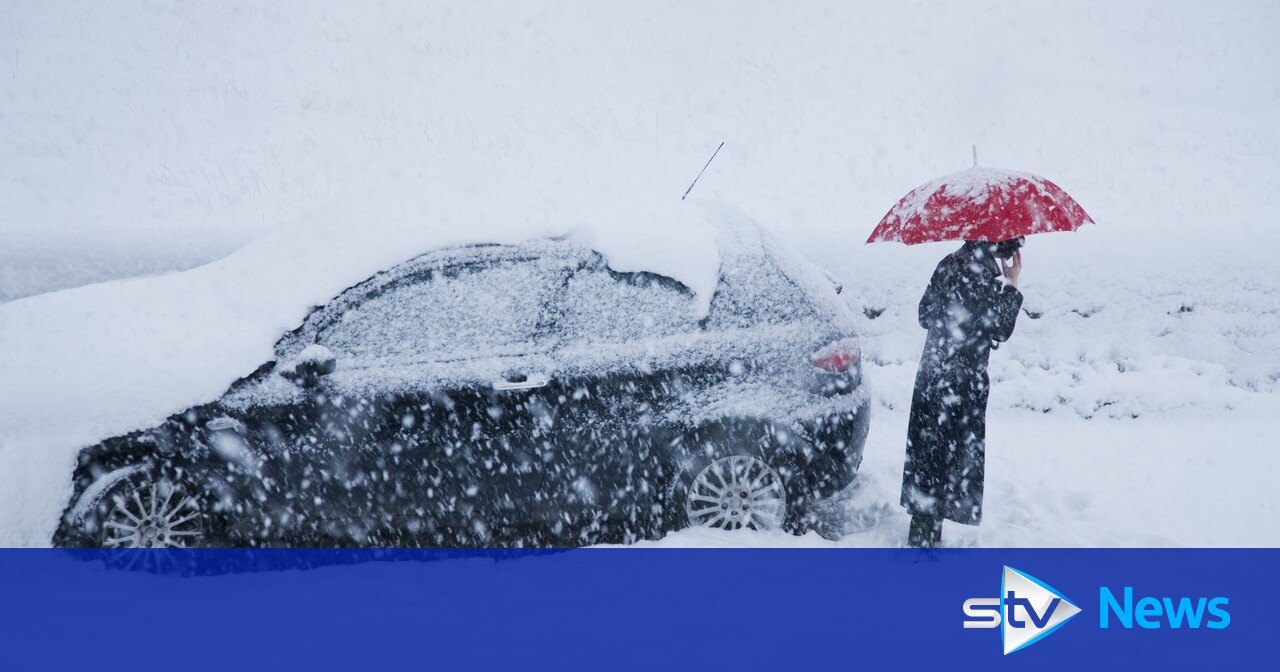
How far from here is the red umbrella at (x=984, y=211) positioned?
10.7 feet

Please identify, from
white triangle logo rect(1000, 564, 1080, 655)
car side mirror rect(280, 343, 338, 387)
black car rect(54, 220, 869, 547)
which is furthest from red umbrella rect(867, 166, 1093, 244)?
car side mirror rect(280, 343, 338, 387)

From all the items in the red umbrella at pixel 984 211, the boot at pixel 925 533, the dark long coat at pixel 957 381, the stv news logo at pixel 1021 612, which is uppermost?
the red umbrella at pixel 984 211

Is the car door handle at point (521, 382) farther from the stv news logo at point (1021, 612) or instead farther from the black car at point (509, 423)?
the stv news logo at point (1021, 612)

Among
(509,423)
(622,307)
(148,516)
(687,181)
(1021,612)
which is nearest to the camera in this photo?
(1021,612)

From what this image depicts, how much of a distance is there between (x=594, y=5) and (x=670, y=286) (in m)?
15.6

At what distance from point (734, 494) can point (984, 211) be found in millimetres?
1577

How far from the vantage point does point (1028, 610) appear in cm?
321

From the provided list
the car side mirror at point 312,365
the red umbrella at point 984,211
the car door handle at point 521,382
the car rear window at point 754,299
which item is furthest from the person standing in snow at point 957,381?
the car side mirror at point 312,365

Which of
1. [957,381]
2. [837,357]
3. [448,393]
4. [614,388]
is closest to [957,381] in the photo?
[957,381]

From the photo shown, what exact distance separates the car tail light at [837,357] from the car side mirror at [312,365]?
2003mm

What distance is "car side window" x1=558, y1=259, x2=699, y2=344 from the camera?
11.7 feet

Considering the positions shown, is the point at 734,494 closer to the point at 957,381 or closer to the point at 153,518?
the point at 957,381

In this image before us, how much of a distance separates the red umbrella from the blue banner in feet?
4.67

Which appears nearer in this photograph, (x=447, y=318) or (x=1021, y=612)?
(x=1021, y=612)
